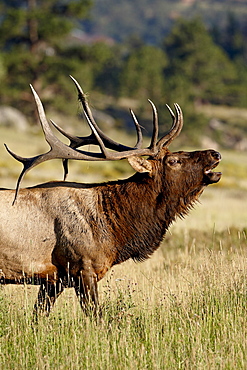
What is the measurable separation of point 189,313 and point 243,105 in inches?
2687

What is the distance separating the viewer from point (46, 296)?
668 centimetres

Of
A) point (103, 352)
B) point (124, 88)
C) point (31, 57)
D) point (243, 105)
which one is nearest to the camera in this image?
point (103, 352)

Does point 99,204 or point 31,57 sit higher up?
point 31,57

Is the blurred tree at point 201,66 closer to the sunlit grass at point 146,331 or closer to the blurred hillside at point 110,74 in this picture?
the blurred hillside at point 110,74

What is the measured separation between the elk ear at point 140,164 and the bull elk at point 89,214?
0.01 meters

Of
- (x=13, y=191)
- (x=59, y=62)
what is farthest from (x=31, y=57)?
(x=13, y=191)

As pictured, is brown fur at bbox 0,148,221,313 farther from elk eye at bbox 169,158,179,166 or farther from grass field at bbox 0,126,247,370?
grass field at bbox 0,126,247,370

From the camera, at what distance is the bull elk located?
6.42m

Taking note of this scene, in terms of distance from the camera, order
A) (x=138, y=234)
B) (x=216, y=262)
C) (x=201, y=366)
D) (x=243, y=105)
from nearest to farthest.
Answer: (x=201, y=366) → (x=138, y=234) → (x=216, y=262) → (x=243, y=105)

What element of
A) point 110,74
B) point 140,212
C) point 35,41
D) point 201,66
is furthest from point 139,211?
point 110,74

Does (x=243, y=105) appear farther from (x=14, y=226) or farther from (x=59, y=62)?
(x=14, y=226)

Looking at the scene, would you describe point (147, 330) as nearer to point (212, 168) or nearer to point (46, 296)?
point (46, 296)

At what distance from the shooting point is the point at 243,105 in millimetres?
72250

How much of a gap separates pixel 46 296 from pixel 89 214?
39.6 inches
